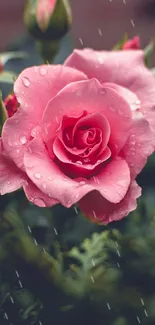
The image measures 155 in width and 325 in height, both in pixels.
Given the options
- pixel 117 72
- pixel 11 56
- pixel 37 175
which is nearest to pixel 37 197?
pixel 37 175

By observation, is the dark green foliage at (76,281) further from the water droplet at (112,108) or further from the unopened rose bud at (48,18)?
the unopened rose bud at (48,18)

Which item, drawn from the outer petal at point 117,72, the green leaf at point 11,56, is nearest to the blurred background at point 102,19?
the green leaf at point 11,56

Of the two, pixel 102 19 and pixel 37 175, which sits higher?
pixel 37 175

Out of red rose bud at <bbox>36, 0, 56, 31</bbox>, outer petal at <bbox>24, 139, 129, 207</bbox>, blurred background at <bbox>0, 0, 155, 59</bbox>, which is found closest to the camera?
outer petal at <bbox>24, 139, 129, 207</bbox>

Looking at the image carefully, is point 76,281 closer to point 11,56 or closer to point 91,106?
point 91,106

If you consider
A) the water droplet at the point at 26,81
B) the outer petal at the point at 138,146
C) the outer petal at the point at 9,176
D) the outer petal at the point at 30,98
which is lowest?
the outer petal at the point at 138,146

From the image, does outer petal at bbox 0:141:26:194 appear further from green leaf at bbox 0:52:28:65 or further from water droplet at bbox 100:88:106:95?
green leaf at bbox 0:52:28:65

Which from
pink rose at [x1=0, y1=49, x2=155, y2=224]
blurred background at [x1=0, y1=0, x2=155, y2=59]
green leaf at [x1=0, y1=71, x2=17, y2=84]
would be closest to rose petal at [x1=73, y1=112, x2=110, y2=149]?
pink rose at [x1=0, y1=49, x2=155, y2=224]
